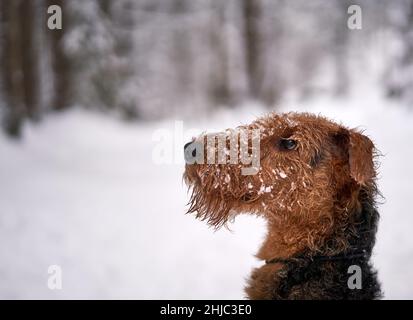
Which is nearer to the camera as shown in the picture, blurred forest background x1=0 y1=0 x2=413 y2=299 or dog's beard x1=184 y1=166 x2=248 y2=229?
dog's beard x1=184 y1=166 x2=248 y2=229

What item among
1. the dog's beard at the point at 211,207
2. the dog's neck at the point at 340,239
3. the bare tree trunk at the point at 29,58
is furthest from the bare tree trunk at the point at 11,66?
the dog's neck at the point at 340,239

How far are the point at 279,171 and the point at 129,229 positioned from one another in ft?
16.6

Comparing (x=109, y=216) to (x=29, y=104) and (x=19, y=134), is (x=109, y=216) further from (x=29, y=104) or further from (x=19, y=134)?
(x=29, y=104)

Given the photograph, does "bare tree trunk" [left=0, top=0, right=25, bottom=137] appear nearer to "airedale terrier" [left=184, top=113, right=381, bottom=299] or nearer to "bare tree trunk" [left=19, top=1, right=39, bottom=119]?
"bare tree trunk" [left=19, top=1, right=39, bottom=119]

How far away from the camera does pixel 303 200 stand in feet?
10.8

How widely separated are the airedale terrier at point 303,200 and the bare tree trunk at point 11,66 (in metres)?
10.1

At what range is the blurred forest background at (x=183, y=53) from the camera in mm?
14414

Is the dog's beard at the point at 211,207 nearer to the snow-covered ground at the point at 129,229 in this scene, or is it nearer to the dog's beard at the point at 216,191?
the dog's beard at the point at 216,191

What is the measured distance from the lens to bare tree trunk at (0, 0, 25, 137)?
11.9m

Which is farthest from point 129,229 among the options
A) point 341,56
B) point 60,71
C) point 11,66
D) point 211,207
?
point 341,56

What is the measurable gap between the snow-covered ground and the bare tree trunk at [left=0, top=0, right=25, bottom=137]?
24.7 inches

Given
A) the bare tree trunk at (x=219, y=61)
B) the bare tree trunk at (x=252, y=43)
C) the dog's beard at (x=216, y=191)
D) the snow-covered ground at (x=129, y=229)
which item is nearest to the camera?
the dog's beard at (x=216, y=191)

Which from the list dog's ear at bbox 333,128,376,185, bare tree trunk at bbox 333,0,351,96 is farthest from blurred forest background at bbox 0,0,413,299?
dog's ear at bbox 333,128,376,185

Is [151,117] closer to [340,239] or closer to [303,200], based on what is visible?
[303,200]
